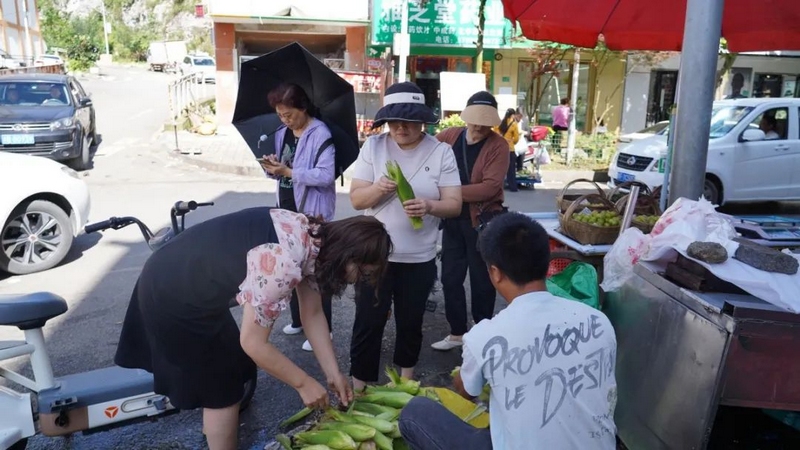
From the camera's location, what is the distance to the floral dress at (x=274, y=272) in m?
2.17

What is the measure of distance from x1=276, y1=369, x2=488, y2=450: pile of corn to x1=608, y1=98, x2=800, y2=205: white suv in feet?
26.0

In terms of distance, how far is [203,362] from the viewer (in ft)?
8.18

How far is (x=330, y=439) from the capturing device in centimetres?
256

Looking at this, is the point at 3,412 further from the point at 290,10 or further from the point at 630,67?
the point at 630,67

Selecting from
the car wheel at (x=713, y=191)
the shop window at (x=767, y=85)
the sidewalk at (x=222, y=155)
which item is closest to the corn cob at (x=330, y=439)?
the car wheel at (x=713, y=191)

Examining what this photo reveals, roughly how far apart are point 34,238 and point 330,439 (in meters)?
4.70

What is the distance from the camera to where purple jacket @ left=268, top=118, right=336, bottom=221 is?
3850mm

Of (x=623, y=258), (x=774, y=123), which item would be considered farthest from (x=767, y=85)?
(x=623, y=258)

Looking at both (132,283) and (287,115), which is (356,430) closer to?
(287,115)

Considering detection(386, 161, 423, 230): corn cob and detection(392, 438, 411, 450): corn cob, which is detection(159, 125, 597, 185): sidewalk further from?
detection(392, 438, 411, 450): corn cob

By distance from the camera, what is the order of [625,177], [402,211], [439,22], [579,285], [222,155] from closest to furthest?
[579,285] → [402,211] → [625,177] → [222,155] → [439,22]

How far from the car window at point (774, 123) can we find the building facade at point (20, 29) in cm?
3549

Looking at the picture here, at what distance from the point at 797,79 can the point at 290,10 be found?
52.2 ft

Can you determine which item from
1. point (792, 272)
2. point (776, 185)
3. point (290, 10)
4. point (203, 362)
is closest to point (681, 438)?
point (792, 272)
